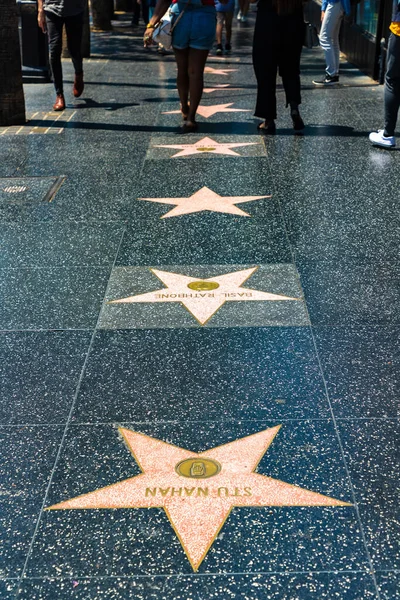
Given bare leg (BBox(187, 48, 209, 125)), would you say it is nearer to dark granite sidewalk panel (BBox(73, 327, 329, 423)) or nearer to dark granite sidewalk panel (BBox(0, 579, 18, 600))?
dark granite sidewalk panel (BBox(73, 327, 329, 423))

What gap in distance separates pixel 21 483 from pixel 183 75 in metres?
6.60

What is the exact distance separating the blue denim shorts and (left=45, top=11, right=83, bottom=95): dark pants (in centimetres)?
171

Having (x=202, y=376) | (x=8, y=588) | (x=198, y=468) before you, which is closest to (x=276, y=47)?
(x=202, y=376)

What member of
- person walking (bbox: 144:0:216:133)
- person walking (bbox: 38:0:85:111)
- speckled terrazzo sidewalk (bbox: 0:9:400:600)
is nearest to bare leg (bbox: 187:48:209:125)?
person walking (bbox: 144:0:216:133)

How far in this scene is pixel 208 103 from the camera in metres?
10.9

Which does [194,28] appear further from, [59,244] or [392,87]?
[59,244]

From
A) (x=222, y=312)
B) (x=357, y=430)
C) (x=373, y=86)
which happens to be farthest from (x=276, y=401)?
(x=373, y=86)

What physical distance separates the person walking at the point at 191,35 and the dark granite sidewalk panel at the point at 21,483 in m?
5.99

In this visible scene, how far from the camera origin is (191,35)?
8.64 metres

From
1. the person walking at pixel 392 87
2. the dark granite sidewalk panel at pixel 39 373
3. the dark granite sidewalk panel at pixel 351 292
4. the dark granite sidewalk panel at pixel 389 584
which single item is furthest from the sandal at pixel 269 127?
the dark granite sidewalk panel at pixel 389 584

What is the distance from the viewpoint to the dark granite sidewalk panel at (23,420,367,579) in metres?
2.71

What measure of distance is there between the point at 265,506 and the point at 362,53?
11.4 meters

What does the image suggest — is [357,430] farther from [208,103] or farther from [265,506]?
[208,103]

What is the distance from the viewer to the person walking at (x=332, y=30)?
37.3ft
